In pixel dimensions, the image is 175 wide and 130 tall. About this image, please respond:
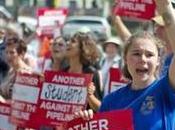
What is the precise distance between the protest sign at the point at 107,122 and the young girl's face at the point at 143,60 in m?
0.26

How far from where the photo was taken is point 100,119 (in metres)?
5.28

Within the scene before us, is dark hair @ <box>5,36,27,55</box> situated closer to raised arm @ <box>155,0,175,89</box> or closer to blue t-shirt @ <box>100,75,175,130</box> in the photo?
blue t-shirt @ <box>100,75,175,130</box>

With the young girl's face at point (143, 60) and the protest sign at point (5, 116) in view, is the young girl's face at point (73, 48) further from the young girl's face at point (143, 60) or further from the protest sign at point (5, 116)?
the young girl's face at point (143, 60)

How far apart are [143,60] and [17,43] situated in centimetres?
328

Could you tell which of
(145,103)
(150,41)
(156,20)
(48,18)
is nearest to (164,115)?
(145,103)

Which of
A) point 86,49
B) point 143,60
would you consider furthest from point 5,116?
point 143,60

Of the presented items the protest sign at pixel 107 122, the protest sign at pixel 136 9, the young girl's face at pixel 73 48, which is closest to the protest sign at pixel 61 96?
the young girl's face at pixel 73 48

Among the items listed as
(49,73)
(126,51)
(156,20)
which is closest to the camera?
(126,51)

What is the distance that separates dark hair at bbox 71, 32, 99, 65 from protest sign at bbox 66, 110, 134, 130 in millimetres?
2618

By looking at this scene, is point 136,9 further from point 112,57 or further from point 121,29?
point 112,57

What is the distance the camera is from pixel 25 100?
7965mm

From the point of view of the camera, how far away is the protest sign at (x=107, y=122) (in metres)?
5.08

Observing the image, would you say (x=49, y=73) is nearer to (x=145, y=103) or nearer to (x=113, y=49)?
(x=145, y=103)

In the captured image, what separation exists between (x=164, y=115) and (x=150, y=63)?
36cm
